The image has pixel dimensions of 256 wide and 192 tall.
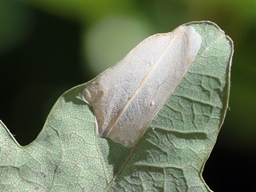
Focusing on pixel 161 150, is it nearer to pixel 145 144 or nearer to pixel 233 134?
pixel 145 144

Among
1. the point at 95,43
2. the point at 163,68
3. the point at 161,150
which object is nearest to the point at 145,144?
the point at 161,150

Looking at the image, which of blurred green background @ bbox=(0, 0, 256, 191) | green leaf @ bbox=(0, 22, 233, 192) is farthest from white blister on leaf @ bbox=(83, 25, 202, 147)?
blurred green background @ bbox=(0, 0, 256, 191)

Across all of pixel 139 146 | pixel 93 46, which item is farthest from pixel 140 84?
pixel 93 46

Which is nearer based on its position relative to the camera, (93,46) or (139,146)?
(139,146)

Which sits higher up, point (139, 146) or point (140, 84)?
point (140, 84)

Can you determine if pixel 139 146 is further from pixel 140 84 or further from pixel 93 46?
pixel 93 46

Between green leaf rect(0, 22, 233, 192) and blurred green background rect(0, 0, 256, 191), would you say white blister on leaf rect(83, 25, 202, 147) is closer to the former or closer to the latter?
green leaf rect(0, 22, 233, 192)
